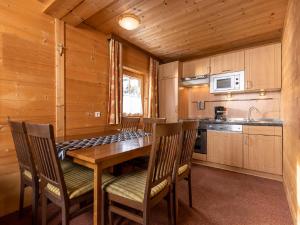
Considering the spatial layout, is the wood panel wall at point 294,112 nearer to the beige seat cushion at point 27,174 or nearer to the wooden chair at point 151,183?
the wooden chair at point 151,183

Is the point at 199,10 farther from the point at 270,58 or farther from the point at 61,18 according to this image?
the point at 61,18

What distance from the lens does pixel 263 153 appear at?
9.27ft

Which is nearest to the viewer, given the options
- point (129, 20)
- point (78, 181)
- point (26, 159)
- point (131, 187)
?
point (131, 187)

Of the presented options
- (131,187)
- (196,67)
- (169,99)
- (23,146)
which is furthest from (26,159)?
(196,67)

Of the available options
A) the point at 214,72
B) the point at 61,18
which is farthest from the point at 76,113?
the point at 214,72

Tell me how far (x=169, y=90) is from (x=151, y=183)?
3145 mm

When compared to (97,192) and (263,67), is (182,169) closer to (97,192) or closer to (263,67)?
(97,192)

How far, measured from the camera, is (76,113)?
2.60 m

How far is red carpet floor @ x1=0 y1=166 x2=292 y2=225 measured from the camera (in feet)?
Result: 5.60

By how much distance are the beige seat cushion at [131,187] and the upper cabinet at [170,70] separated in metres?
3.01

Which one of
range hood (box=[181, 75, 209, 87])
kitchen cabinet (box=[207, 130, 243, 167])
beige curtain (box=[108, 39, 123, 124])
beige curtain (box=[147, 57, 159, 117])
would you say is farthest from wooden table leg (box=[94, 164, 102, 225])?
range hood (box=[181, 75, 209, 87])

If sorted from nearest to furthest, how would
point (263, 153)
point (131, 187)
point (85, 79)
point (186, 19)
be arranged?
point (131, 187)
point (186, 19)
point (85, 79)
point (263, 153)

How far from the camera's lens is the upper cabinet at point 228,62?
3297 millimetres

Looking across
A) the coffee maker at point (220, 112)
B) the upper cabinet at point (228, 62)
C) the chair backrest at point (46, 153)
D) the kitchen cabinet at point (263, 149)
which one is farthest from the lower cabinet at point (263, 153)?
the chair backrest at point (46, 153)
